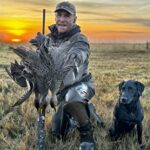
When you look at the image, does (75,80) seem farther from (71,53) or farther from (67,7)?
(67,7)

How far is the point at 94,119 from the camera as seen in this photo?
6.59 meters

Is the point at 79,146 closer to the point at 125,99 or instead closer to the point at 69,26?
the point at 125,99

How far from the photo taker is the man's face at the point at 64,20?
585 cm

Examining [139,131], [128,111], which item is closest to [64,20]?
[128,111]

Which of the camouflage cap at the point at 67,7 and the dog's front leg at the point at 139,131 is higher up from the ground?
the camouflage cap at the point at 67,7

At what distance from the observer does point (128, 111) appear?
6.18m

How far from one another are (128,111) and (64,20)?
155 centimetres

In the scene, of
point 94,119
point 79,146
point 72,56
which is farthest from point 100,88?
point 72,56

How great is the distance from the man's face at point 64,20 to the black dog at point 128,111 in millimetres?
1209

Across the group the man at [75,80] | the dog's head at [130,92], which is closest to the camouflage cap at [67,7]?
the man at [75,80]

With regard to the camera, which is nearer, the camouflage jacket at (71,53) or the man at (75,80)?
the camouflage jacket at (71,53)

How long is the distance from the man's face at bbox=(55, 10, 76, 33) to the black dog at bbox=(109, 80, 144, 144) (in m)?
1.21

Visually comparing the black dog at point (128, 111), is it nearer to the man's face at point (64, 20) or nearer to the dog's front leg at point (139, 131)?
the dog's front leg at point (139, 131)

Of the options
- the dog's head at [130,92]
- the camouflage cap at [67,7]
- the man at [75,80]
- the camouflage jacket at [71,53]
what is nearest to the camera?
the camouflage jacket at [71,53]
